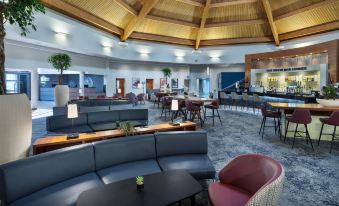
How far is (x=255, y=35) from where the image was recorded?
42.5 feet

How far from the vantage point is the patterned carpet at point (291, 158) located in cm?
282

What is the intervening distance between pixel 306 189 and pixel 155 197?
2.38m

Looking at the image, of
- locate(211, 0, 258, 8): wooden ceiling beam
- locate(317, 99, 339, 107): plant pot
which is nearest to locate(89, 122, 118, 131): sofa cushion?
locate(317, 99, 339, 107): plant pot

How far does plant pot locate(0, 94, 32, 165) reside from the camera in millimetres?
2242

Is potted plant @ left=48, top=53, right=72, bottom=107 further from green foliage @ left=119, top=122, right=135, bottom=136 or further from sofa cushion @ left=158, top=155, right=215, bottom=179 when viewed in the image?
sofa cushion @ left=158, top=155, right=215, bottom=179

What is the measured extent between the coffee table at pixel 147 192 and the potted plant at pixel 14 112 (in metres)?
1.05

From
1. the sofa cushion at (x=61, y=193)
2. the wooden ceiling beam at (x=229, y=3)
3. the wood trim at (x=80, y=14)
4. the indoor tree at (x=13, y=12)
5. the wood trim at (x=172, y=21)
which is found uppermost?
the wooden ceiling beam at (x=229, y=3)

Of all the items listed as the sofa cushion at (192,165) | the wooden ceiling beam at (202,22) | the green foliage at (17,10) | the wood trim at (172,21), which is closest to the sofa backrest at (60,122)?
the green foliage at (17,10)

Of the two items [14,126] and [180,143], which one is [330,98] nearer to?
[180,143]

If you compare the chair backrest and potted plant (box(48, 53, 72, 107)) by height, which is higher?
potted plant (box(48, 53, 72, 107))

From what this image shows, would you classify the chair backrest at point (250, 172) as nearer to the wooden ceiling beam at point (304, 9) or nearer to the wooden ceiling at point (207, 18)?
the wooden ceiling at point (207, 18)

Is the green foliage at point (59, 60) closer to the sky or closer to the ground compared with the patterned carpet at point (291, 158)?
closer to the sky

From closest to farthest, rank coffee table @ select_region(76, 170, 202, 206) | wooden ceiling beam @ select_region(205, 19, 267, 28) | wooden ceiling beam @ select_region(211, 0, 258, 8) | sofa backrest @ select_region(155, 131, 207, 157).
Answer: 1. coffee table @ select_region(76, 170, 202, 206)
2. sofa backrest @ select_region(155, 131, 207, 157)
3. wooden ceiling beam @ select_region(211, 0, 258, 8)
4. wooden ceiling beam @ select_region(205, 19, 267, 28)

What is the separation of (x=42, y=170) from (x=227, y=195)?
199 cm
